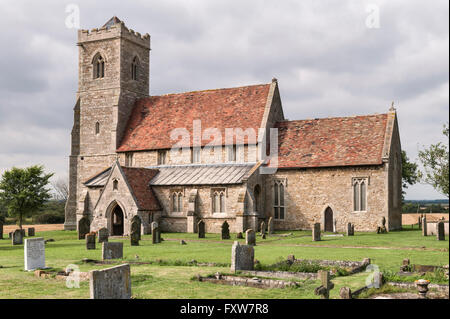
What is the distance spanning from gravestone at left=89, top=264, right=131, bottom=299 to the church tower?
34.8m

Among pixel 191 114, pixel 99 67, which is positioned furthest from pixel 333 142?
pixel 99 67

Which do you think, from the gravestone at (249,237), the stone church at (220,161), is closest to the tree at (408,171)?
the stone church at (220,161)

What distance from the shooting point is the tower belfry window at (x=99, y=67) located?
46.3 m

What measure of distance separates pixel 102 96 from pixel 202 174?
14.2 metres

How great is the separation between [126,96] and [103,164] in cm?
666

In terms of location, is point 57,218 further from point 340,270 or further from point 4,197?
point 340,270

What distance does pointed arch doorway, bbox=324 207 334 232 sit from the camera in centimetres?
3575

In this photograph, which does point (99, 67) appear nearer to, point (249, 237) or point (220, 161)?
point (220, 161)

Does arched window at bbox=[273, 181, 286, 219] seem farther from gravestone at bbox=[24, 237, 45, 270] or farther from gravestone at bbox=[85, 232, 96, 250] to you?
gravestone at bbox=[24, 237, 45, 270]

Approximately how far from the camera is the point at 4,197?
43781 millimetres

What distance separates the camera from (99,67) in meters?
46.6

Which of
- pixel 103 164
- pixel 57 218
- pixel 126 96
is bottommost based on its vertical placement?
pixel 57 218
